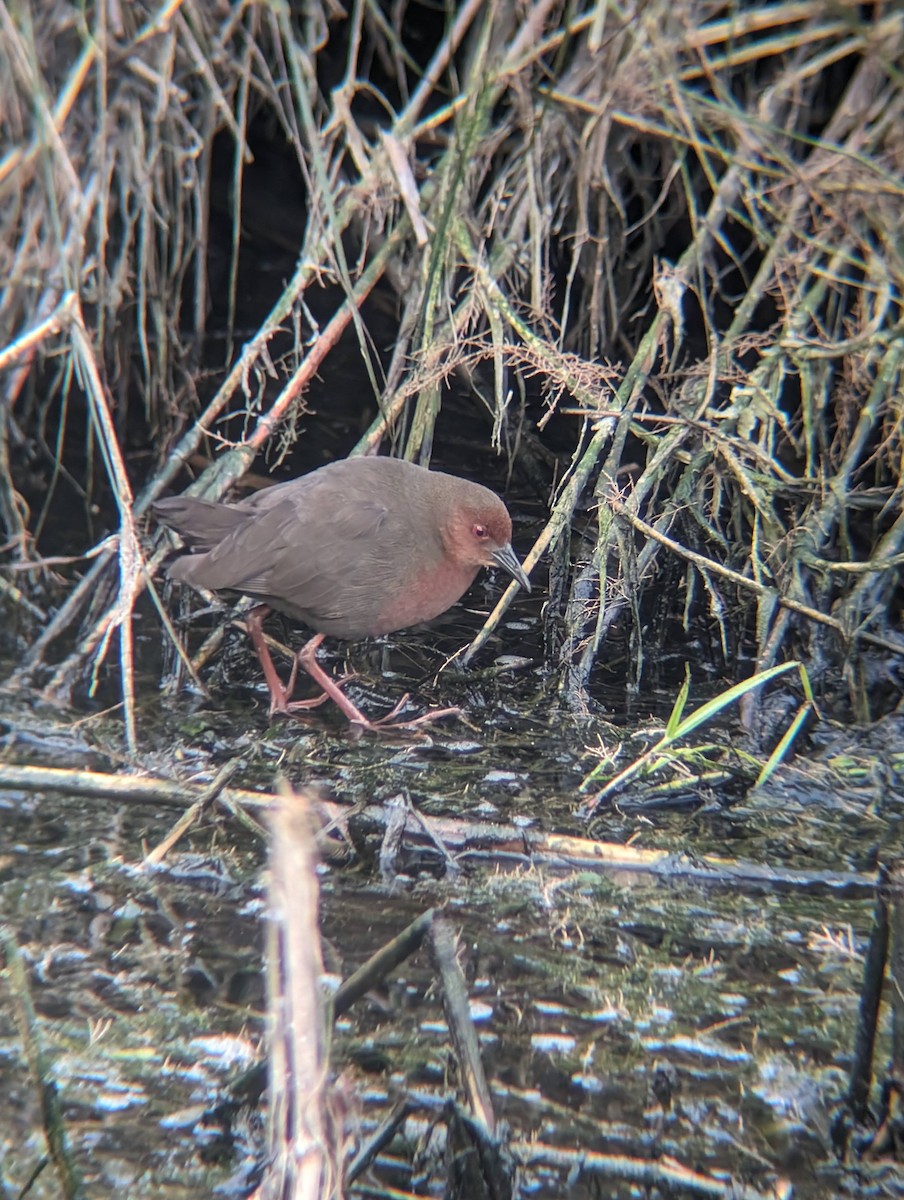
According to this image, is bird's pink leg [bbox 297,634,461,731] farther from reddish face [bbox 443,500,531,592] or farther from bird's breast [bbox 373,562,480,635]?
reddish face [bbox 443,500,531,592]

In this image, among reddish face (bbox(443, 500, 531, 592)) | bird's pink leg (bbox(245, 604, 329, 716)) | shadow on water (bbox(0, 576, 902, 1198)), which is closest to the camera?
shadow on water (bbox(0, 576, 902, 1198))

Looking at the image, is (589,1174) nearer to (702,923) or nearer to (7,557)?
(702,923)

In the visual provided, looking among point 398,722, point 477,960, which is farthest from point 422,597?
point 477,960

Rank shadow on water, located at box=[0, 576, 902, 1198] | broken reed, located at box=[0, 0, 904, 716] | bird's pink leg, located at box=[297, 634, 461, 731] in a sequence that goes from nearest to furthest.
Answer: shadow on water, located at box=[0, 576, 902, 1198]
broken reed, located at box=[0, 0, 904, 716]
bird's pink leg, located at box=[297, 634, 461, 731]

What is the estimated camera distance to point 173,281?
472 centimetres

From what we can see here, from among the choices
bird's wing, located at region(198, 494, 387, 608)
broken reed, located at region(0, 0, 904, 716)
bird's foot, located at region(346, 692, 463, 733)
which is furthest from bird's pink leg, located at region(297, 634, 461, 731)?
broken reed, located at region(0, 0, 904, 716)

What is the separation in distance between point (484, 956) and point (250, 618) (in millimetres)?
1869

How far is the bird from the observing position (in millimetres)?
3896

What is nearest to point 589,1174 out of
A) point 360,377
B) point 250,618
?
point 250,618

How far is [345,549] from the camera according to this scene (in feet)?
13.1

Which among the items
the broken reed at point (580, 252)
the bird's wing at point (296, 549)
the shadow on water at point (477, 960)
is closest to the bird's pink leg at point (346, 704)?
the shadow on water at point (477, 960)

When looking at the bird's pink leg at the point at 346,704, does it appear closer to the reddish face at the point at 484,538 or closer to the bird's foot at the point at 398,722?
the bird's foot at the point at 398,722

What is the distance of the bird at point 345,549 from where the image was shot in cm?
390

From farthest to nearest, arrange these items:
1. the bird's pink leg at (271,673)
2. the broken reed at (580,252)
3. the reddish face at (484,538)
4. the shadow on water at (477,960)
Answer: the reddish face at (484,538) → the bird's pink leg at (271,673) → the broken reed at (580,252) → the shadow on water at (477,960)
